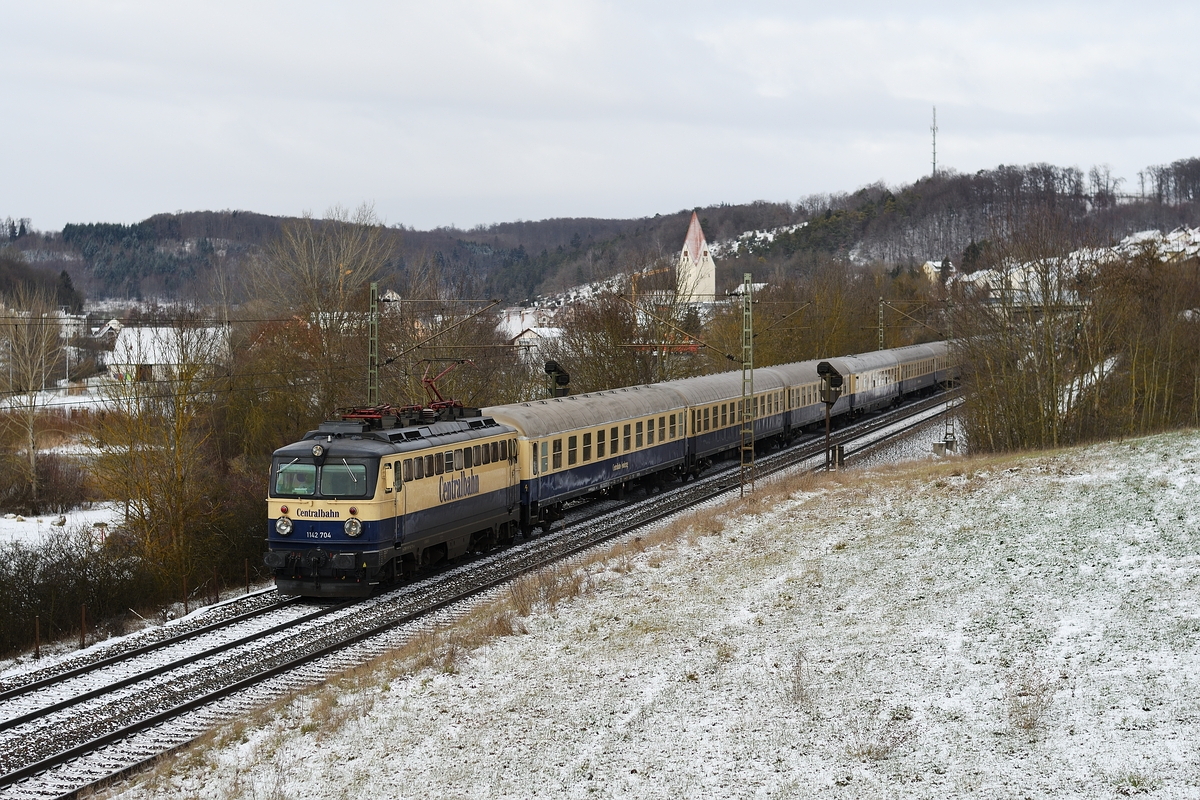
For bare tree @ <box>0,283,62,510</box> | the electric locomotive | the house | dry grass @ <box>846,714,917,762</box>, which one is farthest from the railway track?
bare tree @ <box>0,283,62,510</box>

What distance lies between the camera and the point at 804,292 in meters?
79.2

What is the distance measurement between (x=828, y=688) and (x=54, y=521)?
40.5 metres

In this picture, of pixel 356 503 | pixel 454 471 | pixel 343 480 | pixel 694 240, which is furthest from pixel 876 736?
pixel 694 240

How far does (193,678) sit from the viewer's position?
1634cm

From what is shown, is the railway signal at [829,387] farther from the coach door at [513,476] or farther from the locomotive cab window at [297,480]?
the locomotive cab window at [297,480]

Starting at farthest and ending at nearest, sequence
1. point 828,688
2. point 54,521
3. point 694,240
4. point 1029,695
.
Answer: point 694,240 → point 54,521 → point 828,688 → point 1029,695

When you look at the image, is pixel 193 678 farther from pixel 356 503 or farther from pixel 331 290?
pixel 331 290

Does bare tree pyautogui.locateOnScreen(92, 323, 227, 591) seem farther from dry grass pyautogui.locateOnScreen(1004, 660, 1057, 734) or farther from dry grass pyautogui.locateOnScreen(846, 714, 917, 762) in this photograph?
dry grass pyautogui.locateOnScreen(1004, 660, 1057, 734)

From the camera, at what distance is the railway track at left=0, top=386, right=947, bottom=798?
13195 millimetres

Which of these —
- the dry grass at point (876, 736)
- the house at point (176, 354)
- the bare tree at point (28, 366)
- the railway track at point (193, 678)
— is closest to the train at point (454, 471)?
the railway track at point (193, 678)

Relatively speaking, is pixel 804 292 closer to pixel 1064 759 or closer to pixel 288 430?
pixel 288 430

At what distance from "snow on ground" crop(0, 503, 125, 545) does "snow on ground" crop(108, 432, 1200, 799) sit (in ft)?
91.3

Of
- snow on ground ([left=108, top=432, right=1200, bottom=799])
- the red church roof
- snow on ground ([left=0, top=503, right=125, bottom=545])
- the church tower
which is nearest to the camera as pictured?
snow on ground ([left=108, top=432, right=1200, bottom=799])

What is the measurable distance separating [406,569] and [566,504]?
415 inches
